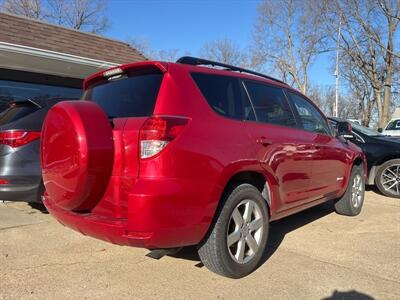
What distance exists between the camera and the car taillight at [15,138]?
5055 millimetres

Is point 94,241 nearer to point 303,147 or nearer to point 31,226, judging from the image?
point 31,226

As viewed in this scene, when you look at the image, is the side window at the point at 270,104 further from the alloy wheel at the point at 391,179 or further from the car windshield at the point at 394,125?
the car windshield at the point at 394,125

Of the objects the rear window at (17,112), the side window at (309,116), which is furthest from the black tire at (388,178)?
the rear window at (17,112)

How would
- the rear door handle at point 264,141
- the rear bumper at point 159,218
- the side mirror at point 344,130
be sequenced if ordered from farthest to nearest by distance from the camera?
the side mirror at point 344,130 < the rear door handle at point 264,141 < the rear bumper at point 159,218

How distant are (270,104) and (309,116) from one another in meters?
1.07

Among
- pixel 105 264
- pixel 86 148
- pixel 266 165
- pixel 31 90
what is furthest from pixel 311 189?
pixel 31 90

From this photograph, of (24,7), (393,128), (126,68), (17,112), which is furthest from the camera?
(24,7)

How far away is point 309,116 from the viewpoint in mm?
5156

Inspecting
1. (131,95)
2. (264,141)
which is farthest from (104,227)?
(264,141)

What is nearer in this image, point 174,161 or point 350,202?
point 174,161

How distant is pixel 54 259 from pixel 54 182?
1.21 meters

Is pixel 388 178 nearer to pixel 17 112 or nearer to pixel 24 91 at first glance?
pixel 17 112

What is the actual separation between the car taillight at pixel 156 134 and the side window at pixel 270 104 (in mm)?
1215

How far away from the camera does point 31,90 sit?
9758 millimetres
